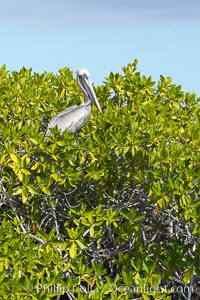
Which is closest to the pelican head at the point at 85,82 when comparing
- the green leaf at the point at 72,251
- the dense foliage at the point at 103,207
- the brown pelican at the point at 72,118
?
the brown pelican at the point at 72,118

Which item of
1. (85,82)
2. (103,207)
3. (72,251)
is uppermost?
(85,82)

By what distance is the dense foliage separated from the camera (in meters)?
8.61

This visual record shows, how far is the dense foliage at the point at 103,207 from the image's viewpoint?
861cm

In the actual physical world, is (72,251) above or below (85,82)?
below

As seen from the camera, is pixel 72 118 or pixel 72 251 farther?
pixel 72 118

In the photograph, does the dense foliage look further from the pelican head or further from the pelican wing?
the pelican head

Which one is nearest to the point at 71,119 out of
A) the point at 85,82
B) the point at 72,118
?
the point at 72,118

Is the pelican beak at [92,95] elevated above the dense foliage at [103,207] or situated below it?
above

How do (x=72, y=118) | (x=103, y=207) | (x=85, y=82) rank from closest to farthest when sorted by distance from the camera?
(x=103, y=207) < (x=72, y=118) < (x=85, y=82)

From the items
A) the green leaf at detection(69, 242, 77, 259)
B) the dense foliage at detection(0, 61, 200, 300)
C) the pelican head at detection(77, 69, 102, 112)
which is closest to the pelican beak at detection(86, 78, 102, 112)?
the pelican head at detection(77, 69, 102, 112)

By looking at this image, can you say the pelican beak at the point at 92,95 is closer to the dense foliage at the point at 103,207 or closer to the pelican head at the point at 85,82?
the pelican head at the point at 85,82

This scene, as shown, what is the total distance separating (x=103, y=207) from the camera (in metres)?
9.48

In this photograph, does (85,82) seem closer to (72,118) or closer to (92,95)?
(92,95)

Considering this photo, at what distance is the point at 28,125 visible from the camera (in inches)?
392
